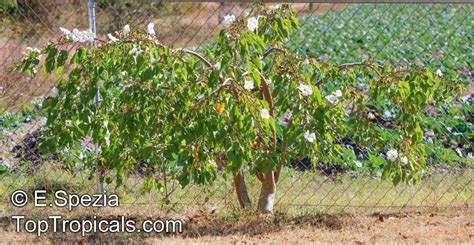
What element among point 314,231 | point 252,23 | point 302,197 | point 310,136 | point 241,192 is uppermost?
point 252,23

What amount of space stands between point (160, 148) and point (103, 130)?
0.34 meters

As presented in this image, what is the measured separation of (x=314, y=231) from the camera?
5.64m

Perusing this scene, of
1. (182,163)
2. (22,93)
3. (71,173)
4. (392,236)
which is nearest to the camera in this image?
(182,163)

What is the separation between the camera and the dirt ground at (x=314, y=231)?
212 inches

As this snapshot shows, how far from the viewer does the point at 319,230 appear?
5668 mm

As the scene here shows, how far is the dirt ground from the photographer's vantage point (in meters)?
5.38

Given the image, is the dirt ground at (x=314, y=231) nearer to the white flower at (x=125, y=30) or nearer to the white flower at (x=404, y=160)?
the white flower at (x=404, y=160)

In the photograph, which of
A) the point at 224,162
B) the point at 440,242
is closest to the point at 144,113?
the point at 224,162

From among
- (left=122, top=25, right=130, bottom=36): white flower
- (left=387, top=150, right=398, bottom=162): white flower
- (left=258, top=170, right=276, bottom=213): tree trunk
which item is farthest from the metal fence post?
(left=387, top=150, right=398, bottom=162): white flower

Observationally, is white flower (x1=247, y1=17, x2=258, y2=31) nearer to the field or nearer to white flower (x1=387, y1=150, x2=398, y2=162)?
the field

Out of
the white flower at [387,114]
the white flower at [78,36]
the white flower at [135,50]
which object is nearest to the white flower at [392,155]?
the white flower at [135,50]

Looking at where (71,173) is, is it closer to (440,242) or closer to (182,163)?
(182,163)

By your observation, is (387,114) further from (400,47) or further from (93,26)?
(400,47)

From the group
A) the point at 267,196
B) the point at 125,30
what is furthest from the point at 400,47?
the point at 125,30
